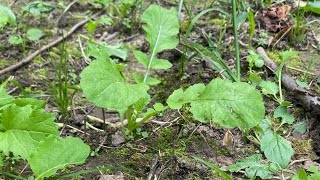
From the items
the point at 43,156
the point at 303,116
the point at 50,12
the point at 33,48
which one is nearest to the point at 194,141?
the point at 303,116

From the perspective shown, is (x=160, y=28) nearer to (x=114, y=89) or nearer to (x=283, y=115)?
(x=114, y=89)

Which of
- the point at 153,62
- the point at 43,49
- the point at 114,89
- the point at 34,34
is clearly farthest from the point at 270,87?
the point at 34,34

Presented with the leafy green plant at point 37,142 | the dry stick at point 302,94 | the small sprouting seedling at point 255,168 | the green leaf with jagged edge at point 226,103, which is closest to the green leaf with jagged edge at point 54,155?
the leafy green plant at point 37,142

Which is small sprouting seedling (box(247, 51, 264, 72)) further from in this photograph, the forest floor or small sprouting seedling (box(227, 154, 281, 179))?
small sprouting seedling (box(227, 154, 281, 179))

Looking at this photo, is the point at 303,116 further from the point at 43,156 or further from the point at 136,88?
the point at 43,156

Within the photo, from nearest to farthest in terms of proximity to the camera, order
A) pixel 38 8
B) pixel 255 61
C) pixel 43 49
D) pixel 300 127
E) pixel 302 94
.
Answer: pixel 300 127
pixel 302 94
pixel 255 61
pixel 43 49
pixel 38 8

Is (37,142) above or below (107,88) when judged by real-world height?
below
